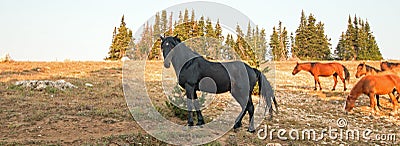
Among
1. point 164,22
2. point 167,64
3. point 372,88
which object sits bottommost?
point 372,88

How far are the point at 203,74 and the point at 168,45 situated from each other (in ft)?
3.39

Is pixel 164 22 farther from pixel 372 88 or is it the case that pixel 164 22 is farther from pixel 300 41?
pixel 300 41

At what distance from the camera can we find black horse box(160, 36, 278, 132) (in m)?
6.83

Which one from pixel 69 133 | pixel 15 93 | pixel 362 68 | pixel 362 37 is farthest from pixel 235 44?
pixel 362 37

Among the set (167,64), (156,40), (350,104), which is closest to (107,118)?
(167,64)

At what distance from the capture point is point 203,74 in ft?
23.5

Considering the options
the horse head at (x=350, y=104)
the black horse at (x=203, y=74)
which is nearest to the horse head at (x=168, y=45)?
the black horse at (x=203, y=74)

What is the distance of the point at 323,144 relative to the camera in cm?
779

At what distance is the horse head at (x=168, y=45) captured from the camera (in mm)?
6652

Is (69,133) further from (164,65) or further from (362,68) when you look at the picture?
(362,68)

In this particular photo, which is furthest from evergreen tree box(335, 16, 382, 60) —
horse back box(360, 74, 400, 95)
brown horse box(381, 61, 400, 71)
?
horse back box(360, 74, 400, 95)

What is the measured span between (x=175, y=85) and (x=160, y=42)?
1.66m

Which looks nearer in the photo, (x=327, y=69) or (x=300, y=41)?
(x=327, y=69)

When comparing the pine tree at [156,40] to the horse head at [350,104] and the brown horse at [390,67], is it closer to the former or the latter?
the horse head at [350,104]
